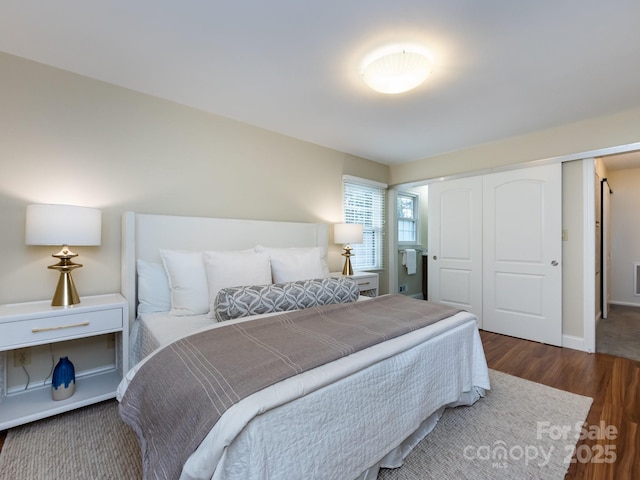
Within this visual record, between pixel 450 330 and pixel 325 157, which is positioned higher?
pixel 325 157

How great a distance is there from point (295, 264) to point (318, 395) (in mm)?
1521

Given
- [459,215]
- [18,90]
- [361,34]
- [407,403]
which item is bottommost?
[407,403]

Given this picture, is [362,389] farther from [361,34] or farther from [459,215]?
[459,215]

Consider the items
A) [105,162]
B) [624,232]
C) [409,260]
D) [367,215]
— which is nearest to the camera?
[105,162]

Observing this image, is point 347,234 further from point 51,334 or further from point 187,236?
point 51,334

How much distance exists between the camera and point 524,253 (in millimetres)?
3277

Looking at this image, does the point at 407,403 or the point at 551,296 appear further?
the point at 551,296

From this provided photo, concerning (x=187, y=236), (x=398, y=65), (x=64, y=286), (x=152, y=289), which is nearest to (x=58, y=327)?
(x=64, y=286)

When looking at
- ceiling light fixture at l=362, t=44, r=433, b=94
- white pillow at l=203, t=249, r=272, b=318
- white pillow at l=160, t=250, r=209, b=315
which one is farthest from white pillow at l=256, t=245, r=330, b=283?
ceiling light fixture at l=362, t=44, r=433, b=94

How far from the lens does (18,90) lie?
194 centimetres

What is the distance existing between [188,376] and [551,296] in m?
3.60

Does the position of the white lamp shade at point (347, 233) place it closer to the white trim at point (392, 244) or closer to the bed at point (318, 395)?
the white trim at point (392, 244)

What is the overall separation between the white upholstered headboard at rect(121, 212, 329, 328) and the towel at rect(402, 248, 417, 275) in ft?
7.16

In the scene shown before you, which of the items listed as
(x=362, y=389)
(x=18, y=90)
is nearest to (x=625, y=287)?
(x=362, y=389)
